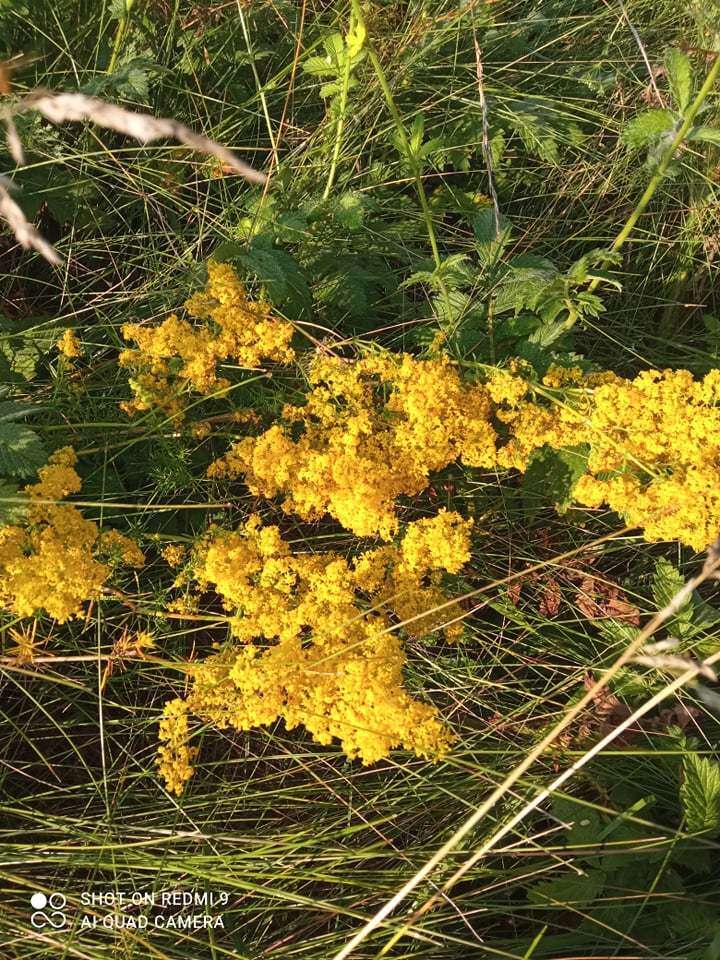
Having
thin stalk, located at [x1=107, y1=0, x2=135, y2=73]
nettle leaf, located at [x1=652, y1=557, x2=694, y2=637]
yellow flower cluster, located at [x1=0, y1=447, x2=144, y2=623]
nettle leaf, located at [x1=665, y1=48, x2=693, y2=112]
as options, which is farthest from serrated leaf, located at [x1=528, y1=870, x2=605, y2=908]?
thin stalk, located at [x1=107, y1=0, x2=135, y2=73]

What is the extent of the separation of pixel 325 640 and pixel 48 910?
1375mm

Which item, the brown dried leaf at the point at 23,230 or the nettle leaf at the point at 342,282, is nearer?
the brown dried leaf at the point at 23,230

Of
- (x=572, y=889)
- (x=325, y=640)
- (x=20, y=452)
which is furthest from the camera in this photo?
(x=572, y=889)

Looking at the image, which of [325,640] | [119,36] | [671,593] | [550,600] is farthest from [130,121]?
[671,593]

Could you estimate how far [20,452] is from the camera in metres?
2.13

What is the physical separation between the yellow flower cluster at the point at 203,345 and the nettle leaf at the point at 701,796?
1967 millimetres

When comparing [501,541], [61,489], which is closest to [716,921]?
[501,541]

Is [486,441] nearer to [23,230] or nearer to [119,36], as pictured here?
[23,230]

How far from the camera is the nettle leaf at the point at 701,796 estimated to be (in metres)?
2.47

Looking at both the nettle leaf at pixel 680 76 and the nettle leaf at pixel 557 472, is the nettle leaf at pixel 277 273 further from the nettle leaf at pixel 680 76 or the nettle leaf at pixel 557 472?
the nettle leaf at pixel 680 76

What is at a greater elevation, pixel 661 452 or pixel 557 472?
pixel 661 452

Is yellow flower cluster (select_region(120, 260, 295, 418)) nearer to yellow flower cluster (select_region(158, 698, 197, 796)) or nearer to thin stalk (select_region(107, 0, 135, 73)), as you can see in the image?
yellow flower cluster (select_region(158, 698, 197, 796))

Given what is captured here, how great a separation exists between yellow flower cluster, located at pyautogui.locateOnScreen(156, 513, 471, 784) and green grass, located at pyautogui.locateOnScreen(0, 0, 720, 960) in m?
0.24

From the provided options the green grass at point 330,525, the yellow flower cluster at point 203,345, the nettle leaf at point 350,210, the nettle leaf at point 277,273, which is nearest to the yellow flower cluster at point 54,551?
the green grass at point 330,525
